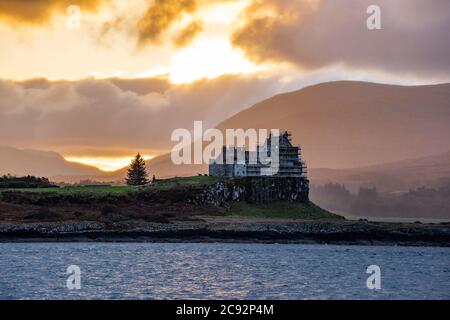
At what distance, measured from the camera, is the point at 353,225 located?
440 feet

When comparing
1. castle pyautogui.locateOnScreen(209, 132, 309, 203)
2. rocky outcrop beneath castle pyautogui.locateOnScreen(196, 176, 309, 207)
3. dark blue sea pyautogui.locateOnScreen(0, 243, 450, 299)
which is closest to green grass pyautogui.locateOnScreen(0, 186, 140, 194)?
rocky outcrop beneath castle pyautogui.locateOnScreen(196, 176, 309, 207)

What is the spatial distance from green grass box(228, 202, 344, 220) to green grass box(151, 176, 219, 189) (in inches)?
316

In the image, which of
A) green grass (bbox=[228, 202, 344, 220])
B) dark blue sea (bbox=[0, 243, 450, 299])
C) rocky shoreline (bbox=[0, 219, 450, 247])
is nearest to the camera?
dark blue sea (bbox=[0, 243, 450, 299])

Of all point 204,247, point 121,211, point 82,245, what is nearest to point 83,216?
point 121,211

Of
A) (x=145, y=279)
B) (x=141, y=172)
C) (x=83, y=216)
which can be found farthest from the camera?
(x=141, y=172)

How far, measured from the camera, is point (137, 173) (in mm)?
188125

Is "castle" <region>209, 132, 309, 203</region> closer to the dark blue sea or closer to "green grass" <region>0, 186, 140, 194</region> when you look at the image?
"green grass" <region>0, 186, 140, 194</region>

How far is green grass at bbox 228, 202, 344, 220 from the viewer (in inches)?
5748

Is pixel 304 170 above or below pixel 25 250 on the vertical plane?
above

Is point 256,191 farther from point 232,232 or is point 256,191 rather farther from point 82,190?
point 82,190
